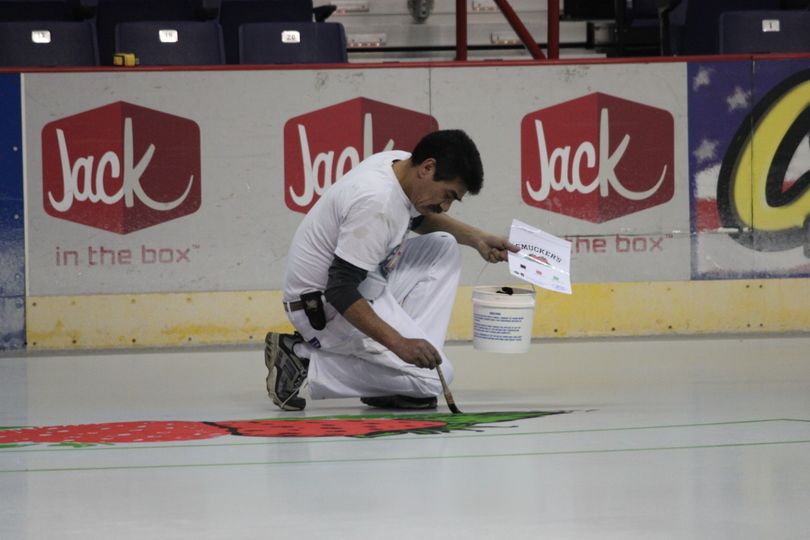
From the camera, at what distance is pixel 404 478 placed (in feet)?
13.5

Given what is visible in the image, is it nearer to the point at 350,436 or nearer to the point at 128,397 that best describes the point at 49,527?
the point at 350,436

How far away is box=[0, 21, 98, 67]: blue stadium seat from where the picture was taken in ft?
31.6

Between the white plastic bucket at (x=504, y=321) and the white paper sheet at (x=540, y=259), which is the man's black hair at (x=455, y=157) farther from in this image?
the white plastic bucket at (x=504, y=321)

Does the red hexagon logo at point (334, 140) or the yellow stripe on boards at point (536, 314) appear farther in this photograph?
the red hexagon logo at point (334, 140)

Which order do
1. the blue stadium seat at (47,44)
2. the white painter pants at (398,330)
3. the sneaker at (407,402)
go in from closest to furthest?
the white painter pants at (398,330), the sneaker at (407,402), the blue stadium seat at (47,44)

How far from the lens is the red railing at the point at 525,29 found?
914 cm

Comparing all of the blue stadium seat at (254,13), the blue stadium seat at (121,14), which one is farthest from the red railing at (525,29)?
the blue stadium seat at (121,14)

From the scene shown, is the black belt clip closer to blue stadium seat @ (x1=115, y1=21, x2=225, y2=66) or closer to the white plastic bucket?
the white plastic bucket

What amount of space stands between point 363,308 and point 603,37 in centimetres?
711

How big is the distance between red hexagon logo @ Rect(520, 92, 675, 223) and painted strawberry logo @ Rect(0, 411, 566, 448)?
3.26 meters

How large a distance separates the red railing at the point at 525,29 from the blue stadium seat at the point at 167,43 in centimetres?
178

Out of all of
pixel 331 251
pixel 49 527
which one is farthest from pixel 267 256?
pixel 49 527

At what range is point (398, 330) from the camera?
5594mm

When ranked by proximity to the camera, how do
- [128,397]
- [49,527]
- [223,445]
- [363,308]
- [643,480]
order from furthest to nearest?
1. [128,397]
2. [363,308]
3. [223,445]
4. [643,480]
5. [49,527]
